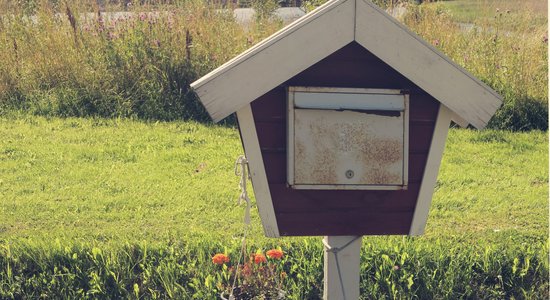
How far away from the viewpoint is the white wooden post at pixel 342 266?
2.72 m

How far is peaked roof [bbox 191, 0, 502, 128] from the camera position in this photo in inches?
92.5

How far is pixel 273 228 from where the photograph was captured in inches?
101

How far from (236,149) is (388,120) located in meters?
3.60

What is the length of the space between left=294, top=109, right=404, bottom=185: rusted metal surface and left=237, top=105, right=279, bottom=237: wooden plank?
11 cm

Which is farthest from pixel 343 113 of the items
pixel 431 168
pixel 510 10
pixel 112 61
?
pixel 510 10

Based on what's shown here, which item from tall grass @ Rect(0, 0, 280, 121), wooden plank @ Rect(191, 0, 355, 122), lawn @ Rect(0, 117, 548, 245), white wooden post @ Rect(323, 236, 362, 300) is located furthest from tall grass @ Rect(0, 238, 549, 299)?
tall grass @ Rect(0, 0, 280, 121)

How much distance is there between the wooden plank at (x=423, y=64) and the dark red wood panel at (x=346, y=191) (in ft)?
0.22

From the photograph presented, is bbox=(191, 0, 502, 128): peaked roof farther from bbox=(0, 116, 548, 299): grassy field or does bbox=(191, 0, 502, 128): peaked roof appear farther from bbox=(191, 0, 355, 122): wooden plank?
bbox=(0, 116, 548, 299): grassy field

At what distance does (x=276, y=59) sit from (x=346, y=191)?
51 centimetres

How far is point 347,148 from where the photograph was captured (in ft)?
8.25

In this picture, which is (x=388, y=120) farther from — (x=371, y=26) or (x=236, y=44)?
(x=236, y=44)

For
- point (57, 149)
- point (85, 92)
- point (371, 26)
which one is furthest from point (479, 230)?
point (85, 92)

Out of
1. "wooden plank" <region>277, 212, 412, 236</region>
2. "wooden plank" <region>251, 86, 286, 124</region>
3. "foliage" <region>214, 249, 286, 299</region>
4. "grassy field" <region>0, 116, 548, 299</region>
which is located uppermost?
"wooden plank" <region>251, 86, 286, 124</region>

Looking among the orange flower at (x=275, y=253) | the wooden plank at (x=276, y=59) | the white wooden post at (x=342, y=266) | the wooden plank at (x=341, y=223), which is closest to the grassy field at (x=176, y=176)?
the orange flower at (x=275, y=253)
